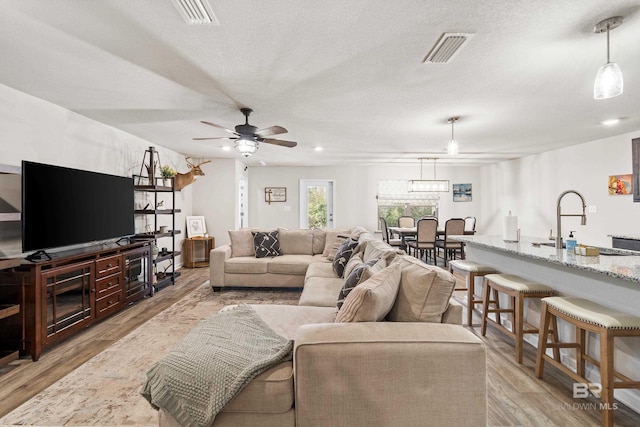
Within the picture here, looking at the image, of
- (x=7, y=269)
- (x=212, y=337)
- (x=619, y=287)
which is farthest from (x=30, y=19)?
(x=619, y=287)

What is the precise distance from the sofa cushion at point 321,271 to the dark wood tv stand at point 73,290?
216 centimetres

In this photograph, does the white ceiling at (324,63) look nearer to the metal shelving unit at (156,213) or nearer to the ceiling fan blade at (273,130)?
the ceiling fan blade at (273,130)

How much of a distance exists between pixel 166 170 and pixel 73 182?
1950 millimetres

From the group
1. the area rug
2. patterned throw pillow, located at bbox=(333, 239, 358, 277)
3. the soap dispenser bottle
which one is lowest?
the area rug

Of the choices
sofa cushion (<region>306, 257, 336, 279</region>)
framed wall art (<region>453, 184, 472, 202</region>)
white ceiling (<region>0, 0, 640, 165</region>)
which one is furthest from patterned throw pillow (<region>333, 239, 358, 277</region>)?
framed wall art (<region>453, 184, 472, 202</region>)

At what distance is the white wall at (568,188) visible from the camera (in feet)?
16.3

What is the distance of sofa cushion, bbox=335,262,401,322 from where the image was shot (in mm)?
1567

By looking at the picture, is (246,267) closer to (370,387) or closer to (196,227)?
(196,227)

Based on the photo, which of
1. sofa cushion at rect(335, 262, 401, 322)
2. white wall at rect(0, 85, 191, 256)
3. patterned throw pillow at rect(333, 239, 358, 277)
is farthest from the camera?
patterned throw pillow at rect(333, 239, 358, 277)

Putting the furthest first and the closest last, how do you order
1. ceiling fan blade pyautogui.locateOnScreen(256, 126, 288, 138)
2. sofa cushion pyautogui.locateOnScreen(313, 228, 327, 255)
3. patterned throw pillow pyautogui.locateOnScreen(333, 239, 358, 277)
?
sofa cushion pyautogui.locateOnScreen(313, 228, 327, 255), patterned throw pillow pyautogui.locateOnScreen(333, 239, 358, 277), ceiling fan blade pyautogui.locateOnScreen(256, 126, 288, 138)

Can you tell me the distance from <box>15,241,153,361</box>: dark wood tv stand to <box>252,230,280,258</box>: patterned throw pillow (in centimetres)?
154

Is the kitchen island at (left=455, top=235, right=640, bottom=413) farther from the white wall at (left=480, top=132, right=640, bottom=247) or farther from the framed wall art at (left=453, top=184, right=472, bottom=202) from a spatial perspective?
the framed wall art at (left=453, top=184, right=472, bottom=202)

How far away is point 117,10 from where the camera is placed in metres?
1.85

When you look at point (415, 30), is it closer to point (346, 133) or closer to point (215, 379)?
point (215, 379)
